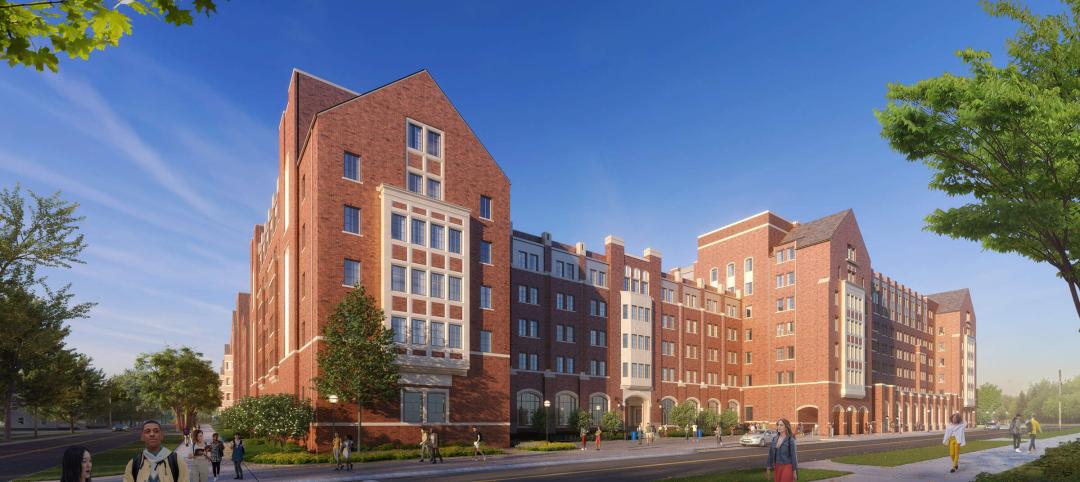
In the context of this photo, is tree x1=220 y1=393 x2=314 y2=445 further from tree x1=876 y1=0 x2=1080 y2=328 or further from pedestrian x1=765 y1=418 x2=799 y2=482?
tree x1=876 y1=0 x2=1080 y2=328

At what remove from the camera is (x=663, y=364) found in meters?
67.7

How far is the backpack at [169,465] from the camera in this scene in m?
7.29

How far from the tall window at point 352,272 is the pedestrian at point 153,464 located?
30.1m

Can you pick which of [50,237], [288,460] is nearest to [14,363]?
[50,237]

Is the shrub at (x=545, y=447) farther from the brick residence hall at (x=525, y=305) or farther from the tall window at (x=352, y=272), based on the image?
the tall window at (x=352, y=272)

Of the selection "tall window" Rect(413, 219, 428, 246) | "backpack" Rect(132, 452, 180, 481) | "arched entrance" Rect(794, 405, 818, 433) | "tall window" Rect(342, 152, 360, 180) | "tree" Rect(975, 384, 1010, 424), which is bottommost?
"tree" Rect(975, 384, 1010, 424)

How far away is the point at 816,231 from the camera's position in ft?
250

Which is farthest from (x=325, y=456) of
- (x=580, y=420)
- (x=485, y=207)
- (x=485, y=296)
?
(x=580, y=420)

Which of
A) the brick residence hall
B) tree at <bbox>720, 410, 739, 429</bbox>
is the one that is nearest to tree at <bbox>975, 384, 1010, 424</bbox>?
the brick residence hall

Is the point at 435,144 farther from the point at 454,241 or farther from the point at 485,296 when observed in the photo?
the point at 485,296

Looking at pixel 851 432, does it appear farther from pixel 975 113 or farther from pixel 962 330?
pixel 975 113

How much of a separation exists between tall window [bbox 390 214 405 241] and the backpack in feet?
100

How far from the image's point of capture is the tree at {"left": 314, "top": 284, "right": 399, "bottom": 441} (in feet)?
109

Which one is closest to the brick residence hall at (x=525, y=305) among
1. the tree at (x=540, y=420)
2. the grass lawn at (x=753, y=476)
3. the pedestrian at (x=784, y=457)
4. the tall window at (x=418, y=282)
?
the tall window at (x=418, y=282)
